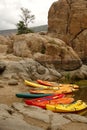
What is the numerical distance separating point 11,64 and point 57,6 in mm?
20626

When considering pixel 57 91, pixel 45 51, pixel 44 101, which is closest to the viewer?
pixel 44 101

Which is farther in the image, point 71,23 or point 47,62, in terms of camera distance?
point 71,23

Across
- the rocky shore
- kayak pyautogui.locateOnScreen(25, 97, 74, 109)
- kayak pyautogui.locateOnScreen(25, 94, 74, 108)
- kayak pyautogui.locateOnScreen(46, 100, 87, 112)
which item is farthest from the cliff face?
kayak pyautogui.locateOnScreen(46, 100, 87, 112)

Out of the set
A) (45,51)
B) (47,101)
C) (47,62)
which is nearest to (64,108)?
(47,101)

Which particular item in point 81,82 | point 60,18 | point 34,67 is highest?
point 60,18

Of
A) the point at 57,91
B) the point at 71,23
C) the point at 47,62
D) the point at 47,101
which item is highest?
the point at 71,23

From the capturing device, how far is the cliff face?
1624 inches

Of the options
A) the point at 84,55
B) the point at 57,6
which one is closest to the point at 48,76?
the point at 84,55

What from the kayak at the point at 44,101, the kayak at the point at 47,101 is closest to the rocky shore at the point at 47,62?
the kayak at the point at 44,101

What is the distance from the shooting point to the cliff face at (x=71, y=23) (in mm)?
41250

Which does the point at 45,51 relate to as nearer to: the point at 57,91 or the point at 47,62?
the point at 47,62

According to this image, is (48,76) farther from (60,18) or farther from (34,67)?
(60,18)

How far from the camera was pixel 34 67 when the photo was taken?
27.6 m

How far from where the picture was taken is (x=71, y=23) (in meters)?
42.4
